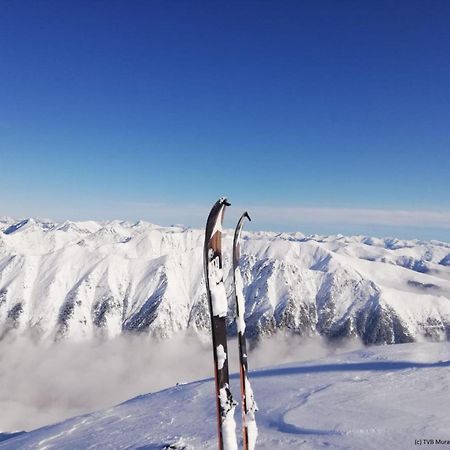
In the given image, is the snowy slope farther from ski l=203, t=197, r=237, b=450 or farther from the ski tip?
the ski tip

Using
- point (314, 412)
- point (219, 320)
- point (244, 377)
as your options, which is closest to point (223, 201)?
point (219, 320)

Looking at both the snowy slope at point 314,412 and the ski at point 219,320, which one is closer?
the ski at point 219,320

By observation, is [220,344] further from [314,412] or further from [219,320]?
[314,412]

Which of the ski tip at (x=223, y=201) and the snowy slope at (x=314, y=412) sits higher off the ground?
the ski tip at (x=223, y=201)

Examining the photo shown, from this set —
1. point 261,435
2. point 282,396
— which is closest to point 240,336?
point 261,435

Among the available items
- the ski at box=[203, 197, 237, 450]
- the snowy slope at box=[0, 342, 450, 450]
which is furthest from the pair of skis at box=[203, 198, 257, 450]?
the snowy slope at box=[0, 342, 450, 450]

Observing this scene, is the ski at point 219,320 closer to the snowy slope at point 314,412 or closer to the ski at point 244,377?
the ski at point 244,377

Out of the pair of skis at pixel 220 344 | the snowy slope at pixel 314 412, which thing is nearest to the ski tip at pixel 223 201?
the pair of skis at pixel 220 344

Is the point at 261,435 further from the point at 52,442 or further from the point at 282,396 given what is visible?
the point at 52,442
